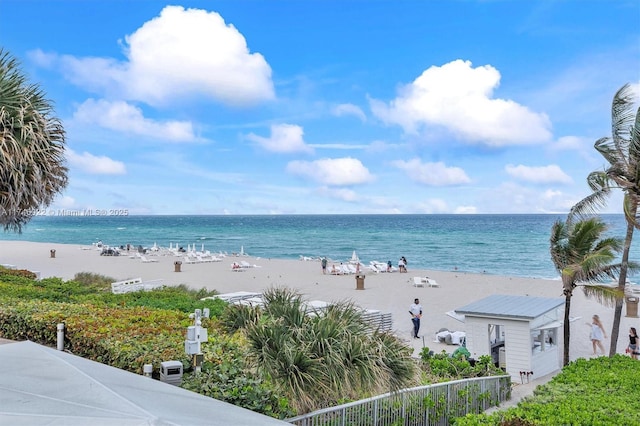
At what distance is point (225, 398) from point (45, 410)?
2.64 meters

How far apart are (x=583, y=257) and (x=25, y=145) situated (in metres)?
12.7

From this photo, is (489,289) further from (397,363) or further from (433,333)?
(397,363)

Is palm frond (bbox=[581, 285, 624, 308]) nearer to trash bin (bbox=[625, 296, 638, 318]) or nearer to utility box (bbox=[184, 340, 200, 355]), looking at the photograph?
trash bin (bbox=[625, 296, 638, 318])

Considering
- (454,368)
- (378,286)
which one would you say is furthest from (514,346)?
(378,286)

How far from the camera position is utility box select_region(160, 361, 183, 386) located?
17.8 feet

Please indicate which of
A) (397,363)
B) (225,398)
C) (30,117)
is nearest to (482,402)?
(397,363)

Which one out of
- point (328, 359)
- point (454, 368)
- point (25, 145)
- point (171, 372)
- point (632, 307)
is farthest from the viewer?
point (632, 307)

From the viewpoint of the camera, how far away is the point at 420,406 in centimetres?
733

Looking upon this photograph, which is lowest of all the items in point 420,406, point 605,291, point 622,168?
point 420,406

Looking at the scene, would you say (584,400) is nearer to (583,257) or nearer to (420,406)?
(420,406)

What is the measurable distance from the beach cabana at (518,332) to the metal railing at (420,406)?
2.30 m

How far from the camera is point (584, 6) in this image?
2148 cm

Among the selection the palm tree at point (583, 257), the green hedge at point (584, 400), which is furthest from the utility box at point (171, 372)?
the palm tree at point (583, 257)

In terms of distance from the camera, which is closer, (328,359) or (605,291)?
(328,359)
